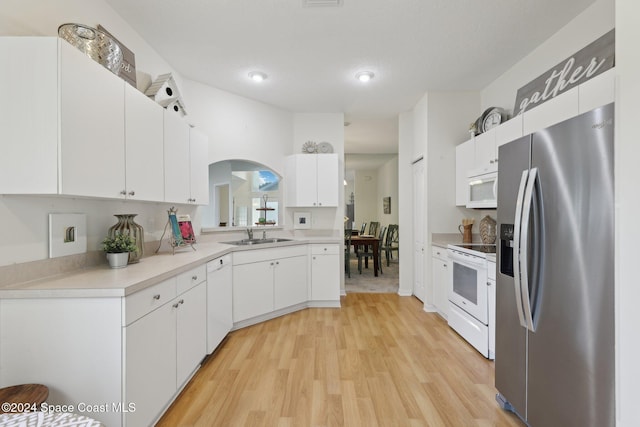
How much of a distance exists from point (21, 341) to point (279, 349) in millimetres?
1761

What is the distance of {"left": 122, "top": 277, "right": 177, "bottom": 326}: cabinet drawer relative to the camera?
1.34m

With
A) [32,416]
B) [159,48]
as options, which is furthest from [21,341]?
[159,48]

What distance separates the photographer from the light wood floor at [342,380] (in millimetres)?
1721

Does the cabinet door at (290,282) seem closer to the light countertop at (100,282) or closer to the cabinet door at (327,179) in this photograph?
the cabinet door at (327,179)

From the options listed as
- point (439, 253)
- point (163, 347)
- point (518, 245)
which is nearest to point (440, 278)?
point (439, 253)

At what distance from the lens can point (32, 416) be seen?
0.97 metres

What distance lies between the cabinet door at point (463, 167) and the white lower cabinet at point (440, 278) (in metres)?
0.66

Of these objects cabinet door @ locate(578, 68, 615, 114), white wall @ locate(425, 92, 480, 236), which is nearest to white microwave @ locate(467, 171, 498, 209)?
white wall @ locate(425, 92, 480, 236)

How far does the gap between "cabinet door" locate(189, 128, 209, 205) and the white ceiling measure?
0.79 metres

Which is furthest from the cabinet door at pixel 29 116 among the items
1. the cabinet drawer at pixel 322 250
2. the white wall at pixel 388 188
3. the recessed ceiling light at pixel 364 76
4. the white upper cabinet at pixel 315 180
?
the white wall at pixel 388 188

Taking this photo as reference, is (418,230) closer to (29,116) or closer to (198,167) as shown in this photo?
(198,167)

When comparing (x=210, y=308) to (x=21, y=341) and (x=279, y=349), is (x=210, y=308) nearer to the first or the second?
(x=279, y=349)

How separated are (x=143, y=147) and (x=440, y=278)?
10.7ft

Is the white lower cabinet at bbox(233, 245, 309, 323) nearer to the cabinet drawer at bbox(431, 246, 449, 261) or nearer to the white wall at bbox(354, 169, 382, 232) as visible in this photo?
the cabinet drawer at bbox(431, 246, 449, 261)
